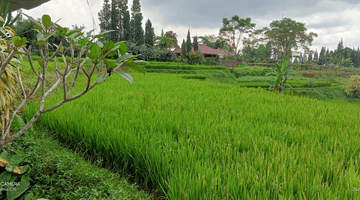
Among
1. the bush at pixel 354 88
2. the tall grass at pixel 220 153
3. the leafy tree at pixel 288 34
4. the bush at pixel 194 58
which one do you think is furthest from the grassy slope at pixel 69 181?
the leafy tree at pixel 288 34

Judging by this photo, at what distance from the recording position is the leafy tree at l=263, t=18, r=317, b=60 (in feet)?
79.4

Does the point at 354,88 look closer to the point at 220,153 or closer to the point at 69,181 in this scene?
the point at 220,153

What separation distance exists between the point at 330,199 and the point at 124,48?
934mm

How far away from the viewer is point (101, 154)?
136 cm

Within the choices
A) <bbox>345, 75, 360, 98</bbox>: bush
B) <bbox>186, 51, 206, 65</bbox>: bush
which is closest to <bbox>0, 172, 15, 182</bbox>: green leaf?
<bbox>345, 75, 360, 98</bbox>: bush

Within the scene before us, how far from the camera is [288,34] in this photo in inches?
984

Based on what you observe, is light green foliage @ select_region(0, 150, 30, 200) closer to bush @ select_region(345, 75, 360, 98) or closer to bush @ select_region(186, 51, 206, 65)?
bush @ select_region(345, 75, 360, 98)

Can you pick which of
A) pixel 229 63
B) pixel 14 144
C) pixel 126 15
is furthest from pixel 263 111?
pixel 126 15

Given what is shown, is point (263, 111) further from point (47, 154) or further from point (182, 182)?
point (47, 154)

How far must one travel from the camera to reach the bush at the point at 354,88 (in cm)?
815

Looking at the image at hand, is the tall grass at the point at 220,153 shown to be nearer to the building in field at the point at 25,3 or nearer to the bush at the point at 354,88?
the building in field at the point at 25,3

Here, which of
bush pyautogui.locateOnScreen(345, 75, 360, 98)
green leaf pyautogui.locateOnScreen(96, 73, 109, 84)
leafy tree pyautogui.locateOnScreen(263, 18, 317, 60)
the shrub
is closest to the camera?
green leaf pyautogui.locateOnScreen(96, 73, 109, 84)

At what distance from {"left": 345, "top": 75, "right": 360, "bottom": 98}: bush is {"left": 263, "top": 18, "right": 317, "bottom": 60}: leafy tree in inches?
691

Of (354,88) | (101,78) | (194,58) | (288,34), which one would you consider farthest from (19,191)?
(288,34)
